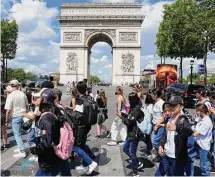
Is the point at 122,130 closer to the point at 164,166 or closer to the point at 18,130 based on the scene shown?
the point at 18,130

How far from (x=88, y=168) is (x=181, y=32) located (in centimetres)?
3152

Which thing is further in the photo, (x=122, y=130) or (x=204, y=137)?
(x=122, y=130)

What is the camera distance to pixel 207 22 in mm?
26875

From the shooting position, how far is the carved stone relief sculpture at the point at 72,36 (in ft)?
210

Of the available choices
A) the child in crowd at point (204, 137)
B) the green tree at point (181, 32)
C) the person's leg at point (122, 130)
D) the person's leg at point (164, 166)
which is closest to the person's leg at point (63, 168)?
the person's leg at point (164, 166)

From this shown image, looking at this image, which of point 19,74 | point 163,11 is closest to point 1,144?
point 163,11

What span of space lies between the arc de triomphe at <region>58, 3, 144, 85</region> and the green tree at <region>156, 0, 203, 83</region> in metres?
16.9

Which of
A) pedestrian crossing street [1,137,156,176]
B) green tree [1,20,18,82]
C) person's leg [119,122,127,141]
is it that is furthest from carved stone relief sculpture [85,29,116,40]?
pedestrian crossing street [1,137,156,176]

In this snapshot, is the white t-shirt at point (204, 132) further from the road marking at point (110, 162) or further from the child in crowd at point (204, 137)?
the road marking at point (110, 162)

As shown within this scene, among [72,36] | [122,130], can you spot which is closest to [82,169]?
[122,130]

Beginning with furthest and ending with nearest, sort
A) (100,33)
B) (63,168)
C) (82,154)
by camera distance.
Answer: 1. (100,33)
2. (82,154)
3. (63,168)

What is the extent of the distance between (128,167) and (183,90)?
15.3 m

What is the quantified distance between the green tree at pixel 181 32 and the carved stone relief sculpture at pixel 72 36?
2217 cm

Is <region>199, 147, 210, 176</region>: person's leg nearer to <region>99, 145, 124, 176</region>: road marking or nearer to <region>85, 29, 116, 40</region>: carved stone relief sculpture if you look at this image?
<region>99, 145, 124, 176</region>: road marking
